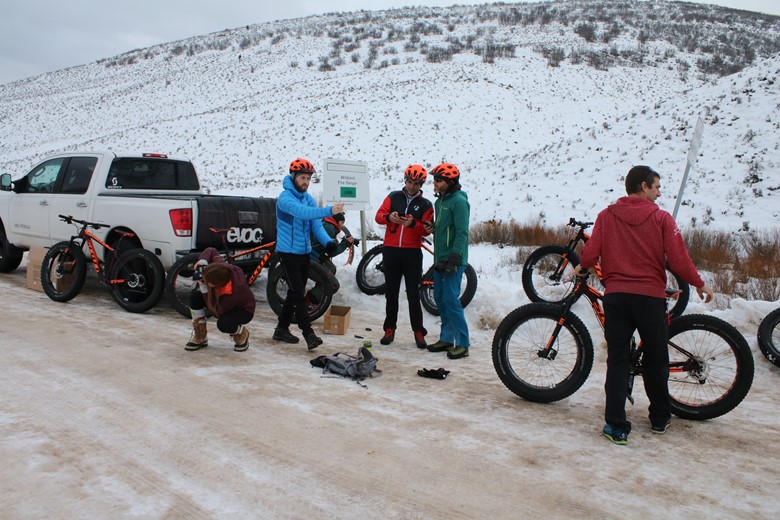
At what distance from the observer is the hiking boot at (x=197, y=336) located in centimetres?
564

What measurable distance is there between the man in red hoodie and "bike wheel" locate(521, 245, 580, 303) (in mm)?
3524

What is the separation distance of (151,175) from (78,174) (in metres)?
1.06

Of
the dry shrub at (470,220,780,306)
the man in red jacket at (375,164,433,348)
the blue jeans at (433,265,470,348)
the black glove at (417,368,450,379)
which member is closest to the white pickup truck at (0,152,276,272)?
the man in red jacket at (375,164,433,348)

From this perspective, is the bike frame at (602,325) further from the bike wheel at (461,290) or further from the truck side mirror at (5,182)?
the truck side mirror at (5,182)

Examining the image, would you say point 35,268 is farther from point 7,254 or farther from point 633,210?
point 633,210

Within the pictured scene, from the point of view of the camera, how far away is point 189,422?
3799mm

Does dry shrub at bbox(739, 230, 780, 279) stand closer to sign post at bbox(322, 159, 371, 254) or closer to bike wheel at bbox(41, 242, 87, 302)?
sign post at bbox(322, 159, 371, 254)

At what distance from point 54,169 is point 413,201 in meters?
6.42

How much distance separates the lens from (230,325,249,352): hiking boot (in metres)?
5.69

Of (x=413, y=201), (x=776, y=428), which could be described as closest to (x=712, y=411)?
(x=776, y=428)

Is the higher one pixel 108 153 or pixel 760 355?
pixel 108 153

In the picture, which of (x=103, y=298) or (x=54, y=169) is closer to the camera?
(x=103, y=298)

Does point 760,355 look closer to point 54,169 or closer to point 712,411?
point 712,411

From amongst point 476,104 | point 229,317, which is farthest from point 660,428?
point 476,104
